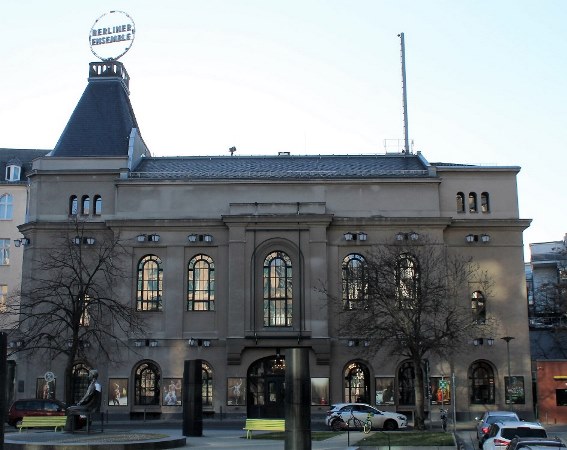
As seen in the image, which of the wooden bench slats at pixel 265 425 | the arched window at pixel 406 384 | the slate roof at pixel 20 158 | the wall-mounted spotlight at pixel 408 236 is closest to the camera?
the wooden bench slats at pixel 265 425

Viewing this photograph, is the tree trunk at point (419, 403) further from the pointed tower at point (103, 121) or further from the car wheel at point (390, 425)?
the pointed tower at point (103, 121)

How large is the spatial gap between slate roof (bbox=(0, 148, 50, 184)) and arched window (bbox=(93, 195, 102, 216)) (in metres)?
19.8

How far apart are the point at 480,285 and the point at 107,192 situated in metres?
25.5

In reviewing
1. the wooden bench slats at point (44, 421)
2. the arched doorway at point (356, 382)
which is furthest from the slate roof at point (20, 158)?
the wooden bench slats at point (44, 421)

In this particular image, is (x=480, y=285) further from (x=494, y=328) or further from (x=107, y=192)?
(x=107, y=192)

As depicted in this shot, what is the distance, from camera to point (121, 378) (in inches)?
2040

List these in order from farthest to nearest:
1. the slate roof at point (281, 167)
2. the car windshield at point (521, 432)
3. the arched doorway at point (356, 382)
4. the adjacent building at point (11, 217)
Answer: the adjacent building at point (11, 217) → the slate roof at point (281, 167) → the arched doorway at point (356, 382) → the car windshield at point (521, 432)

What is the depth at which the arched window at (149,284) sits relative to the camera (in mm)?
53312

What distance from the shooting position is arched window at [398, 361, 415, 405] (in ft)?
170

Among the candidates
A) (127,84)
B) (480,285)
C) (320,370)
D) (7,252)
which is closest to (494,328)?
(480,285)

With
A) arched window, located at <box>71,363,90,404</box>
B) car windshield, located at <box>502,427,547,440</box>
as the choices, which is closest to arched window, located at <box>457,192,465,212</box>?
arched window, located at <box>71,363,90,404</box>

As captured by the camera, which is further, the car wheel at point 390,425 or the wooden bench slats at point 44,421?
the car wheel at point 390,425

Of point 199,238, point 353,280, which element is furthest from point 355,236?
point 199,238

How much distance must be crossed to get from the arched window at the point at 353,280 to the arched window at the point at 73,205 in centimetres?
1822
